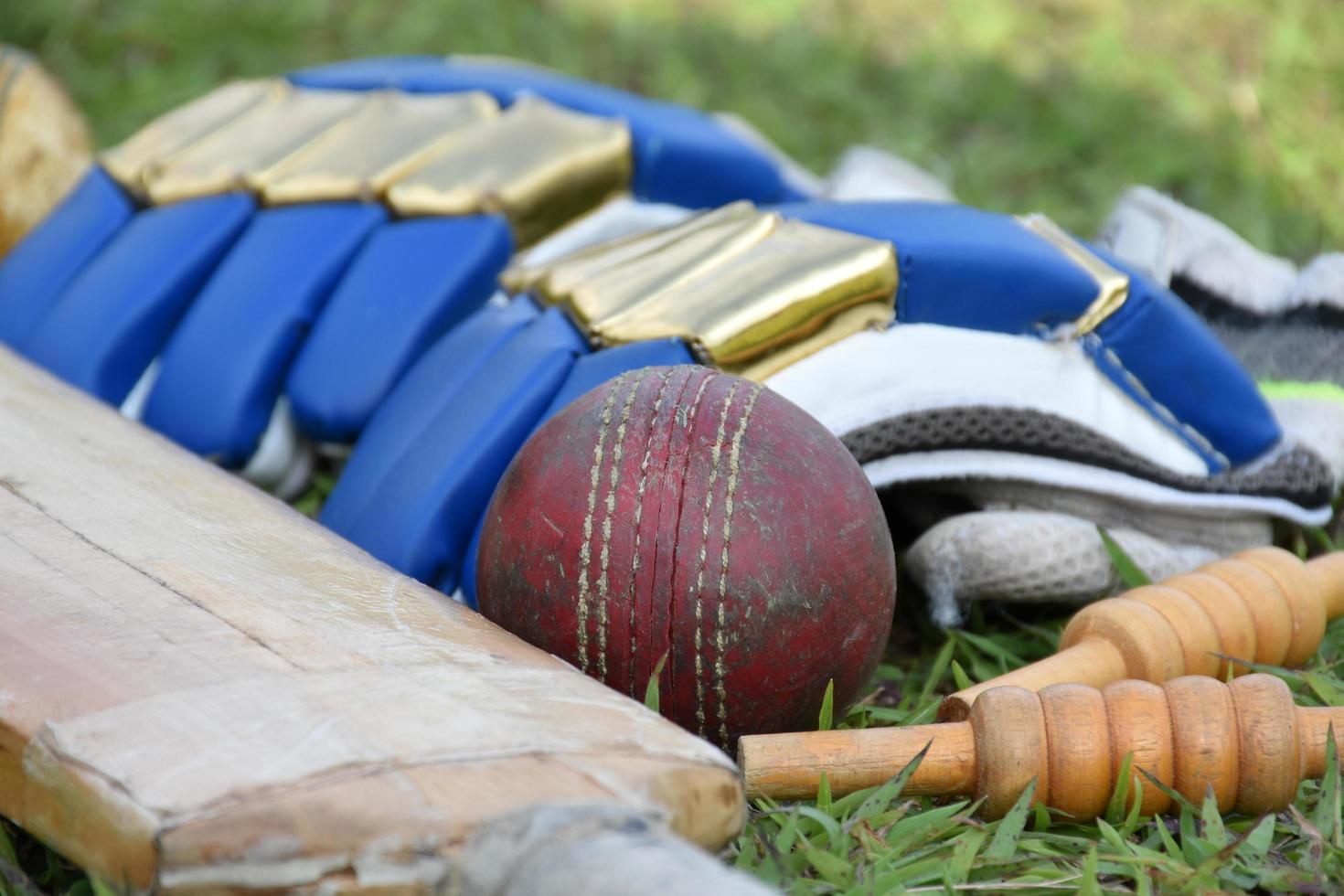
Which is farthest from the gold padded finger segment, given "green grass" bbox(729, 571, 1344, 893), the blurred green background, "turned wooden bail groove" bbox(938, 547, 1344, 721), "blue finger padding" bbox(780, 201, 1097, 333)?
the blurred green background

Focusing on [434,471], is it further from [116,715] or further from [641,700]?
[116,715]

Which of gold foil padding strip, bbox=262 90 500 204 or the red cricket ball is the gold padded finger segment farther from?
the red cricket ball

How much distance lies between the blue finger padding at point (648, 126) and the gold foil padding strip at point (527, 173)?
0.05 m

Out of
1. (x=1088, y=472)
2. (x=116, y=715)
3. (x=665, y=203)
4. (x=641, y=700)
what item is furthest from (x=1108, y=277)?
(x=116, y=715)

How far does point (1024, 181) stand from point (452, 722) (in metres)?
3.16

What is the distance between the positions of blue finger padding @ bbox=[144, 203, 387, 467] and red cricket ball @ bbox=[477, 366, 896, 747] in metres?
0.82

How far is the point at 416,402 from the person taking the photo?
2148 millimetres

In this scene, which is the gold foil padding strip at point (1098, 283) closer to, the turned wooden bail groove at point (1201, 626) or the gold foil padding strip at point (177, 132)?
the turned wooden bail groove at point (1201, 626)

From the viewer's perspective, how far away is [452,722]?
128cm

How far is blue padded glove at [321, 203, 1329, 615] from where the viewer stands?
6.39 ft

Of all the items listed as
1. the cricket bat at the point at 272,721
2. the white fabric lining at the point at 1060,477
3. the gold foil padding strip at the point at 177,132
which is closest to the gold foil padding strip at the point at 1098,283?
the white fabric lining at the point at 1060,477

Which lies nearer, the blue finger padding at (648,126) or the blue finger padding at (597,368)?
the blue finger padding at (597,368)

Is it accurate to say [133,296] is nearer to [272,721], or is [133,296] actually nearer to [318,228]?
[318,228]

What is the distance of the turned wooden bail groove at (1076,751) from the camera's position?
153 cm
